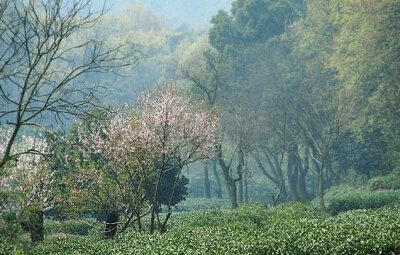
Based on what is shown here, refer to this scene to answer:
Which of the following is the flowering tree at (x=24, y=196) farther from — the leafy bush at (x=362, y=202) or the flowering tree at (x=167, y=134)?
the leafy bush at (x=362, y=202)

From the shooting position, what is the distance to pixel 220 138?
143 ft

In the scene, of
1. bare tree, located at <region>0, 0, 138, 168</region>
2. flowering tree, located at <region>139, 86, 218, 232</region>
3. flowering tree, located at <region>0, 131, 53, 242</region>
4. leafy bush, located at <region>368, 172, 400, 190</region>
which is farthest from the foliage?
leafy bush, located at <region>368, 172, 400, 190</region>

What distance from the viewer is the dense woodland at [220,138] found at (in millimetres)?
17438

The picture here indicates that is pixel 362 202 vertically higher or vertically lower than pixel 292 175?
lower

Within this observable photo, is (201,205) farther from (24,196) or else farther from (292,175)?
(24,196)

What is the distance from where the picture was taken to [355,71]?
52281mm

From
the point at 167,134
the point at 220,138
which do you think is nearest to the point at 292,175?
the point at 220,138

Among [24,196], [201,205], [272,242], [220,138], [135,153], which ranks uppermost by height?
[220,138]

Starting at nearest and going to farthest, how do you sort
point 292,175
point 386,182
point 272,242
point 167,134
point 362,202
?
1. point 272,242
2. point 167,134
3. point 362,202
4. point 386,182
5. point 292,175

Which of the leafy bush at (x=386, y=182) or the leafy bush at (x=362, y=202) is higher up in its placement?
the leafy bush at (x=386, y=182)

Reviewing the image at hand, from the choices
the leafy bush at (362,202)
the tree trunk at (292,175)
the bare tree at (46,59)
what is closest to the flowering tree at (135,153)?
the bare tree at (46,59)

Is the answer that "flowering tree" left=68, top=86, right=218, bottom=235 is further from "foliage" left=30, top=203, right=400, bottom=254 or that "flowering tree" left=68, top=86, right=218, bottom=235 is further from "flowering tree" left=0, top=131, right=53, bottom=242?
"foliage" left=30, top=203, right=400, bottom=254

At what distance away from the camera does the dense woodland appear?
687 inches

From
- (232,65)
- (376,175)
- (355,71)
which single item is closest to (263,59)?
(232,65)
